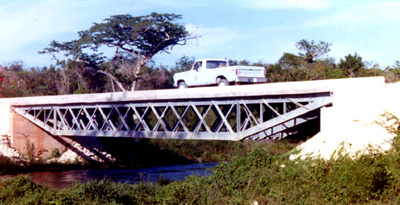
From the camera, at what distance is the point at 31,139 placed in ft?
123

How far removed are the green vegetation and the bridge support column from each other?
72.3 feet

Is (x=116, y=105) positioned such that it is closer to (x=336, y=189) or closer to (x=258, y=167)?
(x=258, y=167)

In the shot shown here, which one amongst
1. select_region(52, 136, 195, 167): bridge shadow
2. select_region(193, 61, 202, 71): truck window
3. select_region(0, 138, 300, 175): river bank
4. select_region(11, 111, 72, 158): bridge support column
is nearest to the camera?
select_region(193, 61, 202, 71): truck window

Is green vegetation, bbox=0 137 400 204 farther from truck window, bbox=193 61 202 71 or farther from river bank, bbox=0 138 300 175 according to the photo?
river bank, bbox=0 138 300 175

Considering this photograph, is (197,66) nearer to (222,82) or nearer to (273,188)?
(222,82)

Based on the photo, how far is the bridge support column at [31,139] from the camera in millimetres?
36562

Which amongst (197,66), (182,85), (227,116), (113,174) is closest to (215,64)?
(197,66)

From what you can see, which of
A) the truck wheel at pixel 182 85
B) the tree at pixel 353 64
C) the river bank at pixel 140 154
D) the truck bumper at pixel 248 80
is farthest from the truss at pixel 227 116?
the tree at pixel 353 64

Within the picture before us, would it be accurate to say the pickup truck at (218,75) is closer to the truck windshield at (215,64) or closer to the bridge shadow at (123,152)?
the truck windshield at (215,64)

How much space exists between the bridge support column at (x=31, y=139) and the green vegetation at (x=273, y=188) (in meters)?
22.0

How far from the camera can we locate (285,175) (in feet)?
52.5

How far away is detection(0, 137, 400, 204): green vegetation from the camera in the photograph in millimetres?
13398

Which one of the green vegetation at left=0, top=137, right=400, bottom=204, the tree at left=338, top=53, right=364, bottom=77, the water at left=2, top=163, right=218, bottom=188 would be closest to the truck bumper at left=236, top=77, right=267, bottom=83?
the water at left=2, top=163, right=218, bottom=188

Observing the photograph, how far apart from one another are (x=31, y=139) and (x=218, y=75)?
1704 cm
